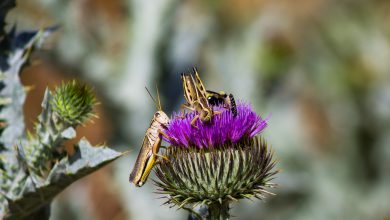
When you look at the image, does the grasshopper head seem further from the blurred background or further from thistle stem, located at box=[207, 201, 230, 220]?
the blurred background

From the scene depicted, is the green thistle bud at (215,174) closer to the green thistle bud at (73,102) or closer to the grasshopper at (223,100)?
the grasshopper at (223,100)

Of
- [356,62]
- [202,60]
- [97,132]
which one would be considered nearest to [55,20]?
[202,60]

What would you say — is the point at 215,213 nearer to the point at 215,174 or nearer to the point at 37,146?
the point at 215,174

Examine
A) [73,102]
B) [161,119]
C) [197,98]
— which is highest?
[197,98]

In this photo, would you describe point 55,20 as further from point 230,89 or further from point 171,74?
point 230,89

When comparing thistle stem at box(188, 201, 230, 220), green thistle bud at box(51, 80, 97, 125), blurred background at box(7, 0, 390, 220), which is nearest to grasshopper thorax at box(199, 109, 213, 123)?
thistle stem at box(188, 201, 230, 220)

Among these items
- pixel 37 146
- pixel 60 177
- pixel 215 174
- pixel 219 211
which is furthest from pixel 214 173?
pixel 37 146
